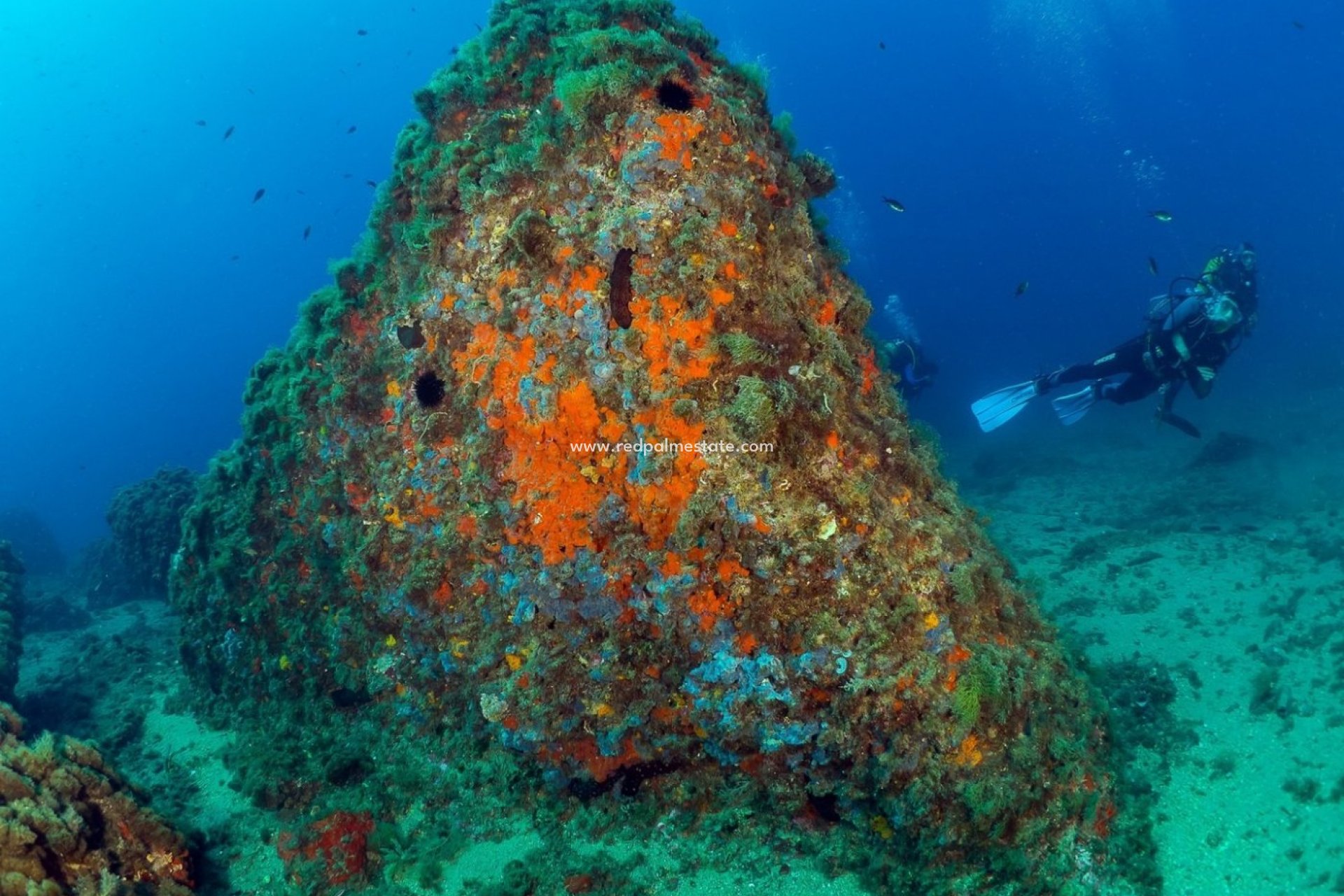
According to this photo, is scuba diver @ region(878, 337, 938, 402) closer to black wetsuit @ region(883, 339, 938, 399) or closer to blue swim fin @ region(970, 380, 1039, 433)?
black wetsuit @ region(883, 339, 938, 399)

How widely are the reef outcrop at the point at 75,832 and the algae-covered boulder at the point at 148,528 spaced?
29.5 ft

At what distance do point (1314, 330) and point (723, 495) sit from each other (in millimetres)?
51424

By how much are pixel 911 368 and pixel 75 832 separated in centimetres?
1567

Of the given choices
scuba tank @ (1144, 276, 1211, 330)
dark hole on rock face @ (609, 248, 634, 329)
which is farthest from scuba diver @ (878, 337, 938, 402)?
dark hole on rock face @ (609, 248, 634, 329)

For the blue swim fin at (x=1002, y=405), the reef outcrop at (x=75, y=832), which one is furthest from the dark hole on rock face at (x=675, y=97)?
the blue swim fin at (x=1002, y=405)

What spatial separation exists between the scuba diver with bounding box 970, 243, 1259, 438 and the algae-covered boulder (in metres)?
15.1

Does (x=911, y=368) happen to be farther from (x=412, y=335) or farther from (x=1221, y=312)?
(x=412, y=335)

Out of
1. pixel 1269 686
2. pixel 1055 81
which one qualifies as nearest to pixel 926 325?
pixel 1269 686

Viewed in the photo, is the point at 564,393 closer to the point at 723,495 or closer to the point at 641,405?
the point at 641,405

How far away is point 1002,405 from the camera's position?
12680 millimetres

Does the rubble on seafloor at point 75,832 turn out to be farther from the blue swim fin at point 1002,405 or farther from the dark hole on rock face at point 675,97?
the blue swim fin at point 1002,405

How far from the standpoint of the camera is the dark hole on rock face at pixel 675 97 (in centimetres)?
444

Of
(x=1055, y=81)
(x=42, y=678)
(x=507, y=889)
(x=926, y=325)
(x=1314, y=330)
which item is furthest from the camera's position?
(x=1055, y=81)

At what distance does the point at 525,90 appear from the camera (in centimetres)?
496
